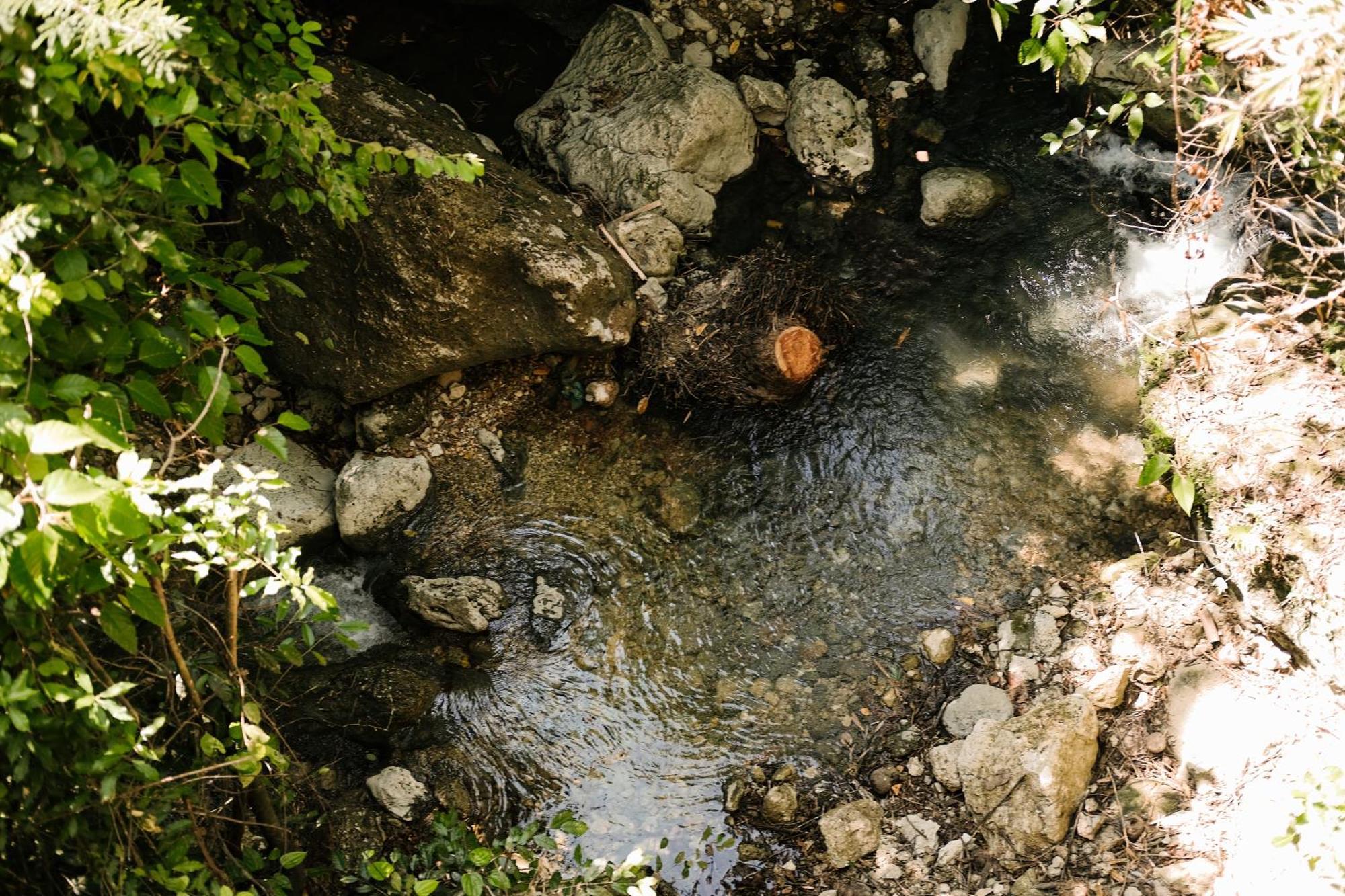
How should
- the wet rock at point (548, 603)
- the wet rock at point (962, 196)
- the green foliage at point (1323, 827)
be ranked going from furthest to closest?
the wet rock at point (962, 196), the wet rock at point (548, 603), the green foliage at point (1323, 827)

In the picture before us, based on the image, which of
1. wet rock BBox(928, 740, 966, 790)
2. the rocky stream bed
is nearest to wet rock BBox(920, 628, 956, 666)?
the rocky stream bed

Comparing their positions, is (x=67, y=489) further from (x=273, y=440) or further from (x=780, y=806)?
(x=780, y=806)

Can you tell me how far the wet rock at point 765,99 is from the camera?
15.2 feet

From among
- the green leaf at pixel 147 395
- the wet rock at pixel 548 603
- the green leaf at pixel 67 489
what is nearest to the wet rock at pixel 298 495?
the wet rock at pixel 548 603

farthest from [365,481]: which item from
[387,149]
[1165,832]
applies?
[1165,832]

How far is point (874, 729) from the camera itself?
11.6 feet

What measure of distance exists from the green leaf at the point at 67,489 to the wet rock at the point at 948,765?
3023mm

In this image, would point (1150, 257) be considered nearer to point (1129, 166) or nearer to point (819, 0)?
point (1129, 166)

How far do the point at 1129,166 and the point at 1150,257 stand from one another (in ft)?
1.70

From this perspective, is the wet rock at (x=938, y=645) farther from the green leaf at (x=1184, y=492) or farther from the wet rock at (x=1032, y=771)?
the green leaf at (x=1184, y=492)

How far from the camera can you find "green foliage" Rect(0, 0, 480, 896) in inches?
56.1

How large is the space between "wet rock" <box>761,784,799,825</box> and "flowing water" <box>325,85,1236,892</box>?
5.6 inches

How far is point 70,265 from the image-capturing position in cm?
164

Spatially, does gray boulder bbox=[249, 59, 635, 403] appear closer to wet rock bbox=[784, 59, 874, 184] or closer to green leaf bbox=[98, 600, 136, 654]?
wet rock bbox=[784, 59, 874, 184]
